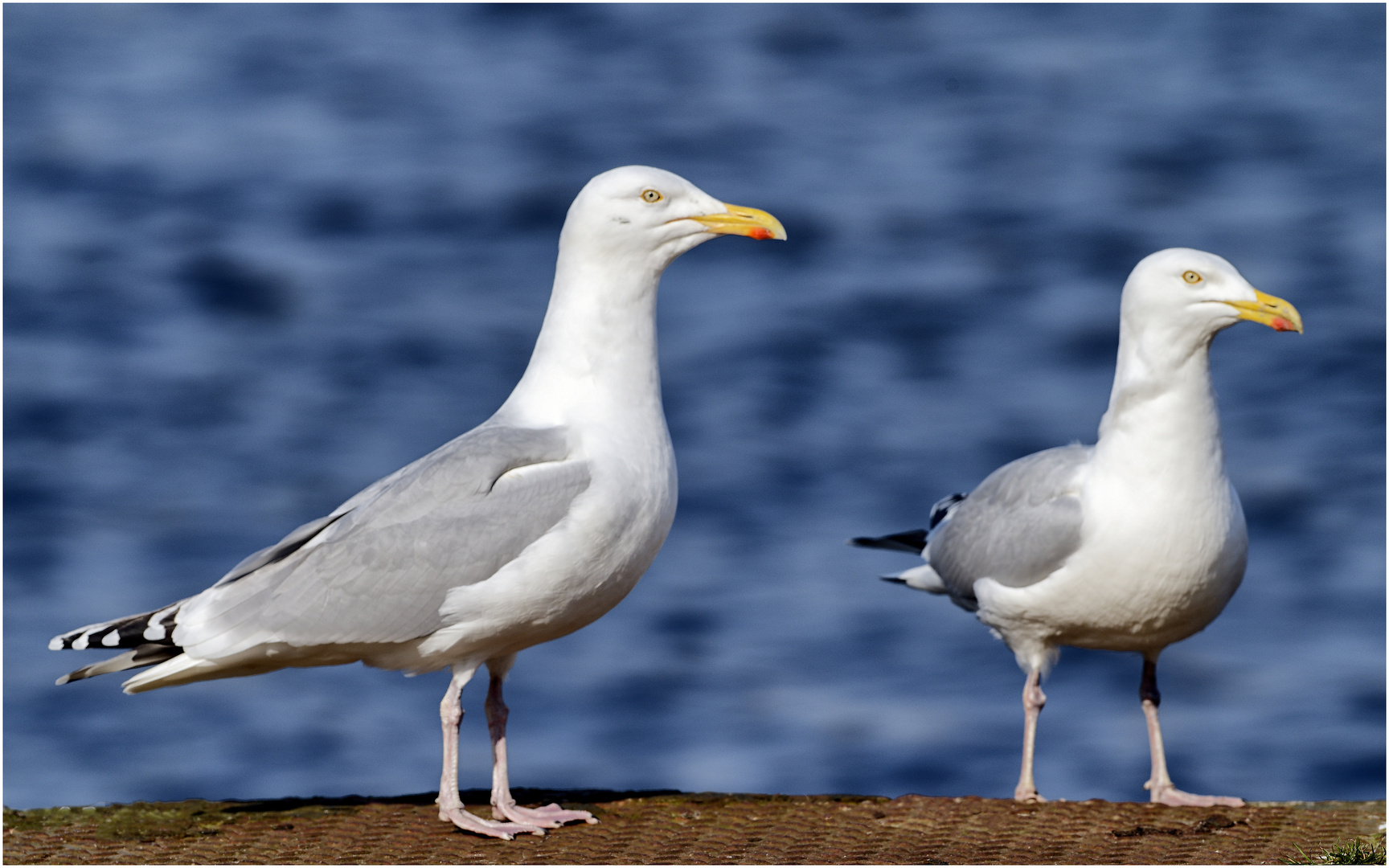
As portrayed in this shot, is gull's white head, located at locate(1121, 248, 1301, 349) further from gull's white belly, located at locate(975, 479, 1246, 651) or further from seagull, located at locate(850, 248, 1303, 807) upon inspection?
gull's white belly, located at locate(975, 479, 1246, 651)

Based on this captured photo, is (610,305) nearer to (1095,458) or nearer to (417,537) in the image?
(417,537)

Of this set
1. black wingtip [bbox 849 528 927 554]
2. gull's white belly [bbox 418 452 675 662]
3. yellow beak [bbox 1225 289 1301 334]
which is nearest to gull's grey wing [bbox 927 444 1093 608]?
black wingtip [bbox 849 528 927 554]

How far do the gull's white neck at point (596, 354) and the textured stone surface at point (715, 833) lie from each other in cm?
147

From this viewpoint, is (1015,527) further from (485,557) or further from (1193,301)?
(485,557)

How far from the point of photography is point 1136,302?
22.8 ft

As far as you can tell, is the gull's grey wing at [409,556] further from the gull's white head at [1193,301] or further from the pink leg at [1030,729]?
the gull's white head at [1193,301]

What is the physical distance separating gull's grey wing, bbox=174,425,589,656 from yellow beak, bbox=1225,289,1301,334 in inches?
107

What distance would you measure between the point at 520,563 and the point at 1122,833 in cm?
224

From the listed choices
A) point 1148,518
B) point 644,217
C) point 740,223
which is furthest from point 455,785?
point 1148,518

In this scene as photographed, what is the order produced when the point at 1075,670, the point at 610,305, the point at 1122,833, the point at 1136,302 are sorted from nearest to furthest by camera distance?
the point at 1122,833 < the point at 610,305 < the point at 1136,302 < the point at 1075,670

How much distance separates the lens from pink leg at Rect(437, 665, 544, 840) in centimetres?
580

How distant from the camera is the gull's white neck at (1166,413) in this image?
22.0ft

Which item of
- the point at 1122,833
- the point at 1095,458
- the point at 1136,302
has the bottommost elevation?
the point at 1122,833

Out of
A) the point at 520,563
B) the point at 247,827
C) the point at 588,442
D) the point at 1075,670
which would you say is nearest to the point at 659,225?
the point at 588,442
